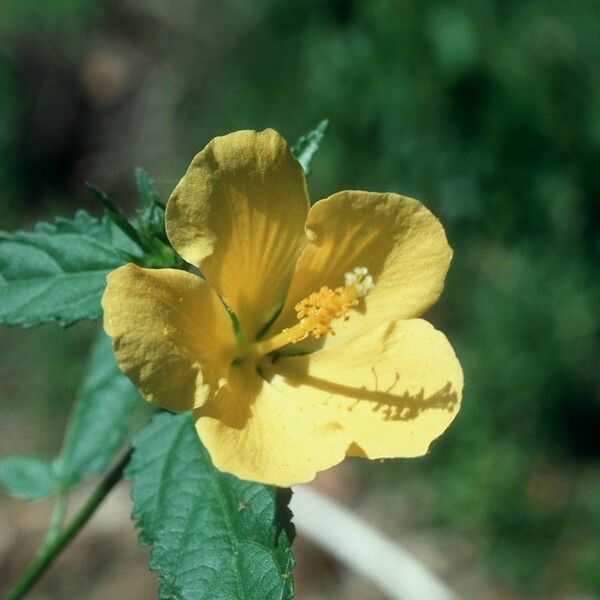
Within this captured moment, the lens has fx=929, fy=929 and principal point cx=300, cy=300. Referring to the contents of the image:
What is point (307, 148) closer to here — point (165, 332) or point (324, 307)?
point (324, 307)

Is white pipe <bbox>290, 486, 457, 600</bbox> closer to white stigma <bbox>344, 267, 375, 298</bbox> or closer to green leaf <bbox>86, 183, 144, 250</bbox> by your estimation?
white stigma <bbox>344, 267, 375, 298</bbox>

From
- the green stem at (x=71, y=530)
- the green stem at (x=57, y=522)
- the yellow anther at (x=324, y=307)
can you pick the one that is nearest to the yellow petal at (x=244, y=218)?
the yellow anther at (x=324, y=307)

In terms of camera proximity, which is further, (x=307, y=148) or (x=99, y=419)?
(x=99, y=419)

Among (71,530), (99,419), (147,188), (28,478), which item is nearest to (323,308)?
(147,188)

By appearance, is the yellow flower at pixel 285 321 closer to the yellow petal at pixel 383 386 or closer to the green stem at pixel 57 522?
the yellow petal at pixel 383 386

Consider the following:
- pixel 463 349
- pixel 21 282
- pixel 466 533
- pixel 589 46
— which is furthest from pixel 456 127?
pixel 21 282

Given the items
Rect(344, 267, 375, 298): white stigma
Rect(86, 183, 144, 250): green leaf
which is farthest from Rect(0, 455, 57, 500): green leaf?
Rect(344, 267, 375, 298): white stigma
